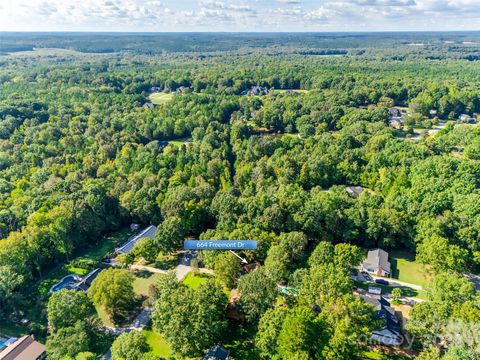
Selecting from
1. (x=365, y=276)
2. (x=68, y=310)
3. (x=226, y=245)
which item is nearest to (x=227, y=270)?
(x=226, y=245)

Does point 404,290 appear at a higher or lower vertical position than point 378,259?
lower

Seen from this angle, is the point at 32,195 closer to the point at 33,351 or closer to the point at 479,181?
the point at 33,351

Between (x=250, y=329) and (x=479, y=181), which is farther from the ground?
(x=479, y=181)

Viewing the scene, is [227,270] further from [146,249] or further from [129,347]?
[129,347]

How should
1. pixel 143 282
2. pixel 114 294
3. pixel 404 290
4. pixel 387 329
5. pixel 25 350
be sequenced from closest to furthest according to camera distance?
pixel 25 350 → pixel 387 329 → pixel 114 294 → pixel 404 290 → pixel 143 282

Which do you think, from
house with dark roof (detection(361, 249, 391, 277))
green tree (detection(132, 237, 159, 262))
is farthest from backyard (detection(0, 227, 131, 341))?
house with dark roof (detection(361, 249, 391, 277))

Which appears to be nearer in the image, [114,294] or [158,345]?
[158,345]

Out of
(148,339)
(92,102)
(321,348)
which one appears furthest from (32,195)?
(92,102)

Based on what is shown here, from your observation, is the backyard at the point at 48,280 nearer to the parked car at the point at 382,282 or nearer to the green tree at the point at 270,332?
the green tree at the point at 270,332

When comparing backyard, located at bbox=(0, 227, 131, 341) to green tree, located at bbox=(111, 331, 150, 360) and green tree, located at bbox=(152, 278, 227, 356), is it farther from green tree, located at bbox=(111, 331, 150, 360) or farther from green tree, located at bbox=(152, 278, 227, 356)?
green tree, located at bbox=(152, 278, 227, 356)
